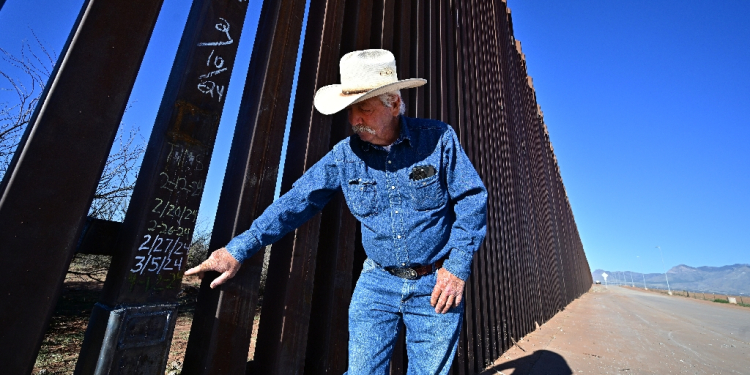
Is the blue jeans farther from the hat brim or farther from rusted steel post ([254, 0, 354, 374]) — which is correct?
the hat brim

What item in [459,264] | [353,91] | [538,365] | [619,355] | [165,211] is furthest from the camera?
[619,355]

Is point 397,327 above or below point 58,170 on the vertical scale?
below

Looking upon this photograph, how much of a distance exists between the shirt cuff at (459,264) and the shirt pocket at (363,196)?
1.29 ft

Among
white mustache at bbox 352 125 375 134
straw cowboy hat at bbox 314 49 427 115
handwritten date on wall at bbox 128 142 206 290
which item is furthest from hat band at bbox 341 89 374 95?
handwritten date on wall at bbox 128 142 206 290

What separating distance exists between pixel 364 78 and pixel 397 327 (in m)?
1.10

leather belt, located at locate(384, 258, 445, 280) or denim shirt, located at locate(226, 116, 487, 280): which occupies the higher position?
denim shirt, located at locate(226, 116, 487, 280)

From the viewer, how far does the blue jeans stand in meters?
1.46

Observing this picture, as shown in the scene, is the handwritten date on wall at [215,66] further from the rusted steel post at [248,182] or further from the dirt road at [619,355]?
the dirt road at [619,355]

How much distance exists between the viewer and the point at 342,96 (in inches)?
60.5

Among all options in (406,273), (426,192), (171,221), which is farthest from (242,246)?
(426,192)

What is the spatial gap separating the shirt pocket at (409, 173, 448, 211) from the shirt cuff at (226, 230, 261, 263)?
0.69m

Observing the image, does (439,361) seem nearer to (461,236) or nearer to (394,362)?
(461,236)

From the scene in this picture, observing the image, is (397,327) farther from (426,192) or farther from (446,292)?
(426,192)

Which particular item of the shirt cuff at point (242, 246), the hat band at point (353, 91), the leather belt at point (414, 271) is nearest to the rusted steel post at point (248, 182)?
the shirt cuff at point (242, 246)
